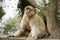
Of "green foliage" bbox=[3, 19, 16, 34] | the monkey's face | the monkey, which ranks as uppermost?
the monkey's face

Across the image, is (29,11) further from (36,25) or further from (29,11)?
(36,25)

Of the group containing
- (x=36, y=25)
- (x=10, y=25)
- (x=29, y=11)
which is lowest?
(x=10, y=25)

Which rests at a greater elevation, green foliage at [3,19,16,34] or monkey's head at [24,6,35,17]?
monkey's head at [24,6,35,17]

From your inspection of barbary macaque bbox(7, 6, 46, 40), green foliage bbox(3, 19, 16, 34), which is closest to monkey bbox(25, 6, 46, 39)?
barbary macaque bbox(7, 6, 46, 40)

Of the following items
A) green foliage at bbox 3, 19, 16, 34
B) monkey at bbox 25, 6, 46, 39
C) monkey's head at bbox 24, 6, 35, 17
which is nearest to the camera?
monkey's head at bbox 24, 6, 35, 17

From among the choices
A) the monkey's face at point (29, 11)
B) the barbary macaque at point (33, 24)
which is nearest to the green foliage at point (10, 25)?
the barbary macaque at point (33, 24)

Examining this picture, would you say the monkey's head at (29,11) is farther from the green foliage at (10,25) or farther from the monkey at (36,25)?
the green foliage at (10,25)

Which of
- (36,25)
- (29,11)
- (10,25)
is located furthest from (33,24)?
(10,25)

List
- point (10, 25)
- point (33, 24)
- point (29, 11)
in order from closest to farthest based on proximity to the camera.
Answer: point (29, 11) → point (33, 24) → point (10, 25)

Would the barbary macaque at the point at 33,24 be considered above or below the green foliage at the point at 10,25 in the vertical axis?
above

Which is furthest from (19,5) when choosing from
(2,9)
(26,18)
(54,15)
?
(26,18)

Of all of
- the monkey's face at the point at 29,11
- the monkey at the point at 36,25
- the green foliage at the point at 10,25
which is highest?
the monkey's face at the point at 29,11

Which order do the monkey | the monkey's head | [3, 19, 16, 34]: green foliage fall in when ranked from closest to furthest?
the monkey's head
the monkey
[3, 19, 16, 34]: green foliage

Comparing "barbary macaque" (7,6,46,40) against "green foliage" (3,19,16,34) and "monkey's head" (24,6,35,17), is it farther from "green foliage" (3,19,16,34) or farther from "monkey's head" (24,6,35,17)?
"green foliage" (3,19,16,34)
